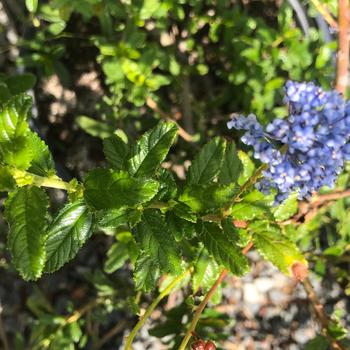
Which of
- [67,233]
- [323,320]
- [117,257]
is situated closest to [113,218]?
[67,233]

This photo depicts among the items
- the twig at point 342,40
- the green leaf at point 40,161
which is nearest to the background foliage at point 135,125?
the green leaf at point 40,161

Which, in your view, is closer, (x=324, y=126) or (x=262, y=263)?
(x=324, y=126)

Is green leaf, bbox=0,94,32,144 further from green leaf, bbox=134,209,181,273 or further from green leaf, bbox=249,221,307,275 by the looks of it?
green leaf, bbox=249,221,307,275

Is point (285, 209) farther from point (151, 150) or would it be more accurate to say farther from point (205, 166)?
point (151, 150)

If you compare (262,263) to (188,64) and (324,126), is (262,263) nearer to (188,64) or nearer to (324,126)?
(188,64)

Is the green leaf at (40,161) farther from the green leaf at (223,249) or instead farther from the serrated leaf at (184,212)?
the green leaf at (223,249)

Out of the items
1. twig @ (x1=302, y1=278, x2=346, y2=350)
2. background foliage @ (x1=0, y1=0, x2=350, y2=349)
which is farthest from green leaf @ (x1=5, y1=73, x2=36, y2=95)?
twig @ (x1=302, y1=278, x2=346, y2=350)

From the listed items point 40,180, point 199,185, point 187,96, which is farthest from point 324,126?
point 187,96
